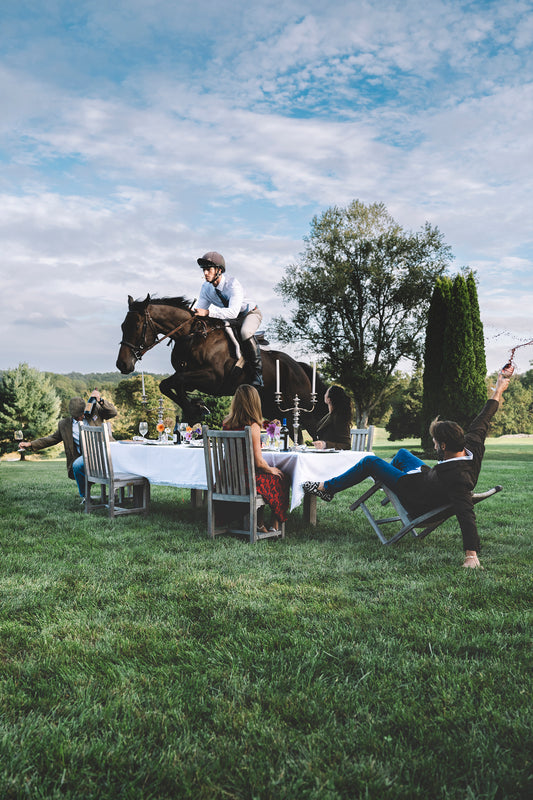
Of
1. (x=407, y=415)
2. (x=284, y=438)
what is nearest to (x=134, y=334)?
(x=284, y=438)

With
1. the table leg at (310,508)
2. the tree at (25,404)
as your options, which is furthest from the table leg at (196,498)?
the tree at (25,404)

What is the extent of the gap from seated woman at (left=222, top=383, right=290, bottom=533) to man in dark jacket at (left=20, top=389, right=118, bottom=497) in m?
3.09

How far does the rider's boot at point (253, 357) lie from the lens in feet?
23.8

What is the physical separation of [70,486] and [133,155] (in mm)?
6368

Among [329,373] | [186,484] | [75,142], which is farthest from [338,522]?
[329,373]

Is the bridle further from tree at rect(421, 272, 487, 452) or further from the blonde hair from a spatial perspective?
tree at rect(421, 272, 487, 452)

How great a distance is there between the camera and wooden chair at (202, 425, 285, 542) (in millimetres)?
5250

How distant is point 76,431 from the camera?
25.7 feet

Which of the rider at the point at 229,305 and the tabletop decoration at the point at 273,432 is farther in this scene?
the rider at the point at 229,305

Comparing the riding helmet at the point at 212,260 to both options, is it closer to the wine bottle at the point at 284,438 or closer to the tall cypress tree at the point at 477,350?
the wine bottle at the point at 284,438

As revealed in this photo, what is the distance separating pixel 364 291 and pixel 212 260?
24.3 m

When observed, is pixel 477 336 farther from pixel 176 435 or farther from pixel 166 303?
pixel 166 303

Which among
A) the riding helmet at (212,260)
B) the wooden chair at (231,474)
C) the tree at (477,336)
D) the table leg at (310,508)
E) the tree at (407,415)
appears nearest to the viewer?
the wooden chair at (231,474)

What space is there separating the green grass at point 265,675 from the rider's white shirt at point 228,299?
302 cm
